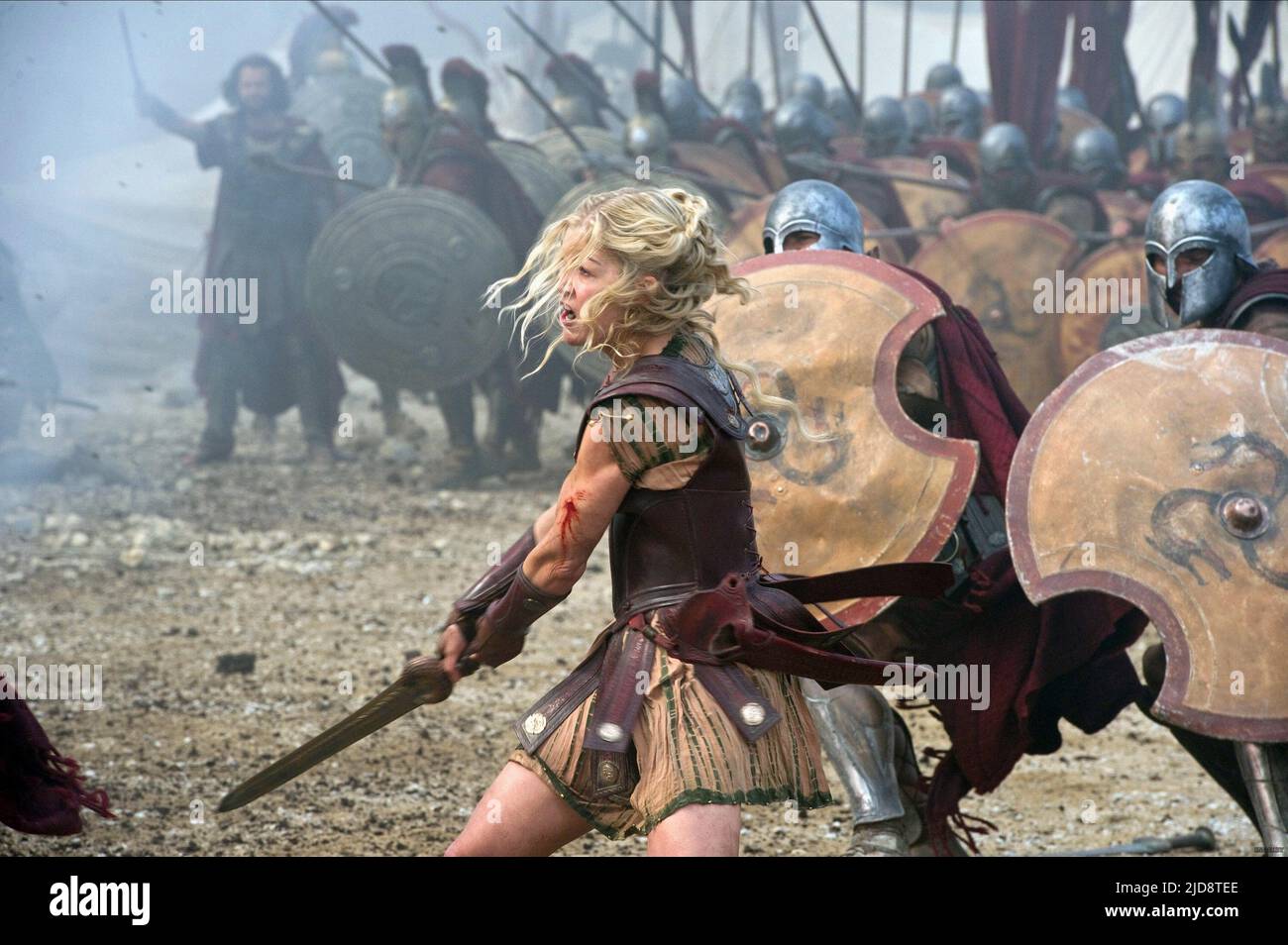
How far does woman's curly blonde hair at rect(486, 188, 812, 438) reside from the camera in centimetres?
220

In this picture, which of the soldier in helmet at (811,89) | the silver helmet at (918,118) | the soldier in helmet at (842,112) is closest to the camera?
the silver helmet at (918,118)

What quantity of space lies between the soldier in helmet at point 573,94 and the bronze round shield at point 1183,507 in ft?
27.8

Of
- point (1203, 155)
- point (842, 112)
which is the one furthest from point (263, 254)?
point (1203, 155)

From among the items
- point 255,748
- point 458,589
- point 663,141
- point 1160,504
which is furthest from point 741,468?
point 663,141

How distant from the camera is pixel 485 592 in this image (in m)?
2.37

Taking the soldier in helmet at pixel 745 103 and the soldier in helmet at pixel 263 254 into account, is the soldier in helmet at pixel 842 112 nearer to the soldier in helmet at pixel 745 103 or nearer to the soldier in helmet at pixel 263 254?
the soldier in helmet at pixel 745 103

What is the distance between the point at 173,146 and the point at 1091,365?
20.7 metres

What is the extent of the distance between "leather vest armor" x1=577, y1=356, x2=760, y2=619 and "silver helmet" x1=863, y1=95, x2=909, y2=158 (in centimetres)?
881

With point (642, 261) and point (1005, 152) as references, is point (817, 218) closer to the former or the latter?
point (642, 261)

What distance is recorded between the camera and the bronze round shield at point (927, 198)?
917 centimetres

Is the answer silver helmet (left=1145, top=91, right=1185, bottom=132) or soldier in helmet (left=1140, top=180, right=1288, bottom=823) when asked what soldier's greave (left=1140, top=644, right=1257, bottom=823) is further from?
silver helmet (left=1145, top=91, right=1185, bottom=132)

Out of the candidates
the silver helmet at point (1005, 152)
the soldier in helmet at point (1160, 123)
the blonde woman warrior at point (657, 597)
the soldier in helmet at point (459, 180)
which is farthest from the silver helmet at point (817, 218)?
the soldier in helmet at point (1160, 123)

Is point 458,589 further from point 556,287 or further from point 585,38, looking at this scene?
point 585,38

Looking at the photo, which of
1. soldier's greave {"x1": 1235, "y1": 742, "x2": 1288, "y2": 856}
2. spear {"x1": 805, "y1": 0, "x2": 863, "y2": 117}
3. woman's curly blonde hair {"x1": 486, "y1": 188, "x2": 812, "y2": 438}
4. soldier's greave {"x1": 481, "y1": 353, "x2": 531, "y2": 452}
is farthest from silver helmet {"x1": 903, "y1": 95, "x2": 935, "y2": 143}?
woman's curly blonde hair {"x1": 486, "y1": 188, "x2": 812, "y2": 438}
